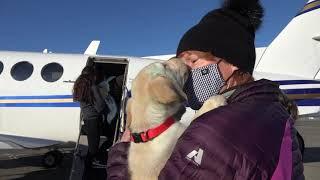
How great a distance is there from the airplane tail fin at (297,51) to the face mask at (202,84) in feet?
30.2

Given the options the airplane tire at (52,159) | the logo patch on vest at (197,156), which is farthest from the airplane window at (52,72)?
the logo patch on vest at (197,156)

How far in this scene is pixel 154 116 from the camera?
1439 mm

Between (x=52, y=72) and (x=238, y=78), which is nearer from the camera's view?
(x=238, y=78)

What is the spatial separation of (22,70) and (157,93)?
920cm

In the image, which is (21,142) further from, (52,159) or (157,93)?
(157,93)

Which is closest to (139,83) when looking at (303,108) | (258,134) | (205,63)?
(205,63)

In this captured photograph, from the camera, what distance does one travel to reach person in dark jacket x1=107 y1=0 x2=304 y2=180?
3.42 ft

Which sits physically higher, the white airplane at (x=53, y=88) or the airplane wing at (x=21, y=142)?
the white airplane at (x=53, y=88)

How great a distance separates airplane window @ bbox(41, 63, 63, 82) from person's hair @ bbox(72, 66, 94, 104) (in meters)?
1.88

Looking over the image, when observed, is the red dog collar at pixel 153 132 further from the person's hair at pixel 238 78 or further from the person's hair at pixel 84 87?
the person's hair at pixel 84 87

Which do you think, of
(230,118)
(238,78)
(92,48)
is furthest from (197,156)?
(92,48)

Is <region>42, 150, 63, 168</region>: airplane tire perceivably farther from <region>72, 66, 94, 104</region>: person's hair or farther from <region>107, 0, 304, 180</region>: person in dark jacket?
<region>107, 0, 304, 180</region>: person in dark jacket

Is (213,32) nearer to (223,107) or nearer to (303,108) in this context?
(223,107)

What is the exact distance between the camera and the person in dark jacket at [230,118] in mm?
1042
